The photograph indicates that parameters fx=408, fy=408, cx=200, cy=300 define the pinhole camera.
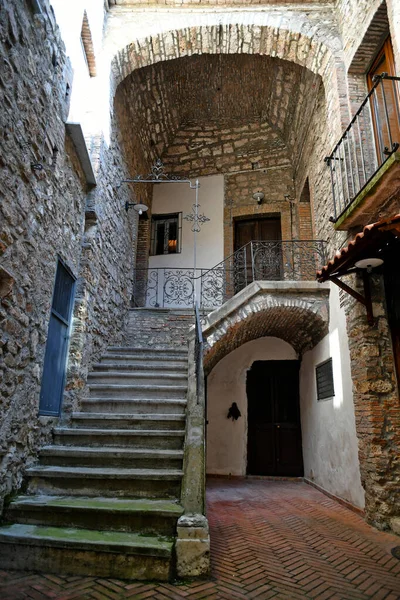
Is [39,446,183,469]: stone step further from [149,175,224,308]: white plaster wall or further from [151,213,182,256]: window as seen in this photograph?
[151,213,182,256]: window

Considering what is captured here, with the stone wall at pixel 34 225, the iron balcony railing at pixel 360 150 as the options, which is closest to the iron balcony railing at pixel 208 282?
the iron balcony railing at pixel 360 150

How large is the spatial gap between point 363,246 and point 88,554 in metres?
3.76

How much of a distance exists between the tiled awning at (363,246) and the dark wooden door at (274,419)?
14.6 ft

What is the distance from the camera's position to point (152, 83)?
8703 mm

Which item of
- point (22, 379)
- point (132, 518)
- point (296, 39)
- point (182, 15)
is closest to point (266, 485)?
point (132, 518)

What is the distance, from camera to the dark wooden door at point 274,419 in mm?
8602

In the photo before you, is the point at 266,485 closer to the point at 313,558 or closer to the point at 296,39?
the point at 313,558

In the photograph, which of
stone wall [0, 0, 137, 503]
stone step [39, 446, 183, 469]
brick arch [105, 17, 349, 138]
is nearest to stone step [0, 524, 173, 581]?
stone wall [0, 0, 137, 503]

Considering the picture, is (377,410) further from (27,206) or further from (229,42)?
(229,42)

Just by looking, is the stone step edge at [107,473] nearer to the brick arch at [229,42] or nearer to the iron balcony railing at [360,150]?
the iron balcony railing at [360,150]

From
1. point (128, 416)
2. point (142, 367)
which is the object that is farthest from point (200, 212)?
point (128, 416)

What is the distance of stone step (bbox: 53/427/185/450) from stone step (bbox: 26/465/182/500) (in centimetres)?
53

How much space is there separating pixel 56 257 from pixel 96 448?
2.11m

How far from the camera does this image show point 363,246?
14.2ft
